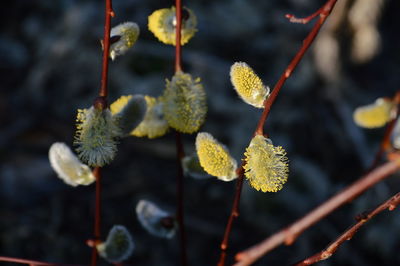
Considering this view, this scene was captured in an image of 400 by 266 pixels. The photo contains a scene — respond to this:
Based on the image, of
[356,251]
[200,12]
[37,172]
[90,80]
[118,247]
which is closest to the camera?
[118,247]

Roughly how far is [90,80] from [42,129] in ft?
1.01

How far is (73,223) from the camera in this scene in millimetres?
1792

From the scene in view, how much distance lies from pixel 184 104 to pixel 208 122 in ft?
3.91

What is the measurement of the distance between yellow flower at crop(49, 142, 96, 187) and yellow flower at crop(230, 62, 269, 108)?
1.13ft

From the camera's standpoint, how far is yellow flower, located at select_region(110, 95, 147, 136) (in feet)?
3.18

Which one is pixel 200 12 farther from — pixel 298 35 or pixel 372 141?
pixel 372 141

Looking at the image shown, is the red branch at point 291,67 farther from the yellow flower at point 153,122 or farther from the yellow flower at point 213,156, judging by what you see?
the yellow flower at point 153,122

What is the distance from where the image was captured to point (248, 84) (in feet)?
2.72

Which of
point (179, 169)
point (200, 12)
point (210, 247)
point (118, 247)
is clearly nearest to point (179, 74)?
point (179, 169)

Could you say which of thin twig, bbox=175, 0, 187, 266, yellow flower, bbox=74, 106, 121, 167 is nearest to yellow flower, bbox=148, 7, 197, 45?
thin twig, bbox=175, 0, 187, 266

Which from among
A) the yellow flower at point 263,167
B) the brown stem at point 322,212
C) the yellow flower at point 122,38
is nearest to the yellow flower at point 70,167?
the yellow flower at point 122,38

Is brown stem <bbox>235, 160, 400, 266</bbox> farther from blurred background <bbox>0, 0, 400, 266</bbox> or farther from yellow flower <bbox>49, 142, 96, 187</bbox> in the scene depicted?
blurred background <bbox>0, 0, 400, 266</bbox>

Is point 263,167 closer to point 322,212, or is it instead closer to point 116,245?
point 322,212

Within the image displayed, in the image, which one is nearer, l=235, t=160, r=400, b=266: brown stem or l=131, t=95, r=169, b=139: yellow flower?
l=235, t=160, r=400, b=266: brown stem
